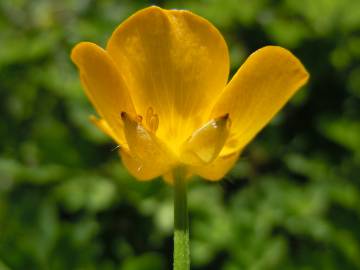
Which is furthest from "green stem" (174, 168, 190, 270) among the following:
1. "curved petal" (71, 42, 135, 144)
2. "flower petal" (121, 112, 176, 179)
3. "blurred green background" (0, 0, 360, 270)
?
"blurred green background" (0, 0, 360, 270)

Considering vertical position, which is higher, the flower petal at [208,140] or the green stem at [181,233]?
the flower petal at [208,140]

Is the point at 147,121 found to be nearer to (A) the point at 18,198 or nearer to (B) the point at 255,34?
(A) the point at 18,198

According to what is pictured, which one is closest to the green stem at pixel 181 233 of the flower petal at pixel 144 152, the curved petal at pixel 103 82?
the flower petal at pixel 144 152

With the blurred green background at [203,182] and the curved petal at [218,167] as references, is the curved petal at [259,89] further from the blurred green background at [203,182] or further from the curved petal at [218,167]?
the blurred green background at [203,182]

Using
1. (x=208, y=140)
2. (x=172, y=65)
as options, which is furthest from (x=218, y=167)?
(x=172, y=65)

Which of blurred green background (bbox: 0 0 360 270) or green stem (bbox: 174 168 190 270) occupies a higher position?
green stem (bbox: 174 168 190 270)

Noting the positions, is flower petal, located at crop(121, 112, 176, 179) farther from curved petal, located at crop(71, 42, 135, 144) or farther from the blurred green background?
the blurred green background
